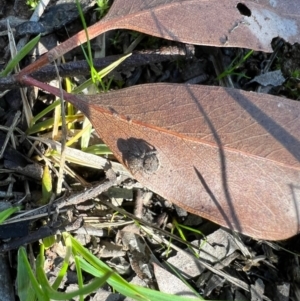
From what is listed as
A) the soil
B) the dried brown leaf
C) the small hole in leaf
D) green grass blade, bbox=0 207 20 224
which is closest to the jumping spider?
the dried brown leaf

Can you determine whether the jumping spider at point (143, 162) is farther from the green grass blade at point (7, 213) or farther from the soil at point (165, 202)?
the green grass blade at point (7, 213)

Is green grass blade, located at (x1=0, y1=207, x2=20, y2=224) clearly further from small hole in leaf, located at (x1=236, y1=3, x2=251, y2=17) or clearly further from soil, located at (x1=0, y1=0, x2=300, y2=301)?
small hole in leaf, located at (x1=236, y1=3, x2=251, y2=17)

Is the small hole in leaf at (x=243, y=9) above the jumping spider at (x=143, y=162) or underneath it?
above

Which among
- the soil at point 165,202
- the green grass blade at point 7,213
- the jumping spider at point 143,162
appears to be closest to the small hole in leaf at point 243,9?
the soil at point 165,202

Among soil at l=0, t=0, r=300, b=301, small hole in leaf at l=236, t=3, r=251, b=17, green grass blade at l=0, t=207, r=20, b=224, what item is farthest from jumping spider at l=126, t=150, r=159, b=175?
small hole in leaf at l=236, t=3, r=251, b=17

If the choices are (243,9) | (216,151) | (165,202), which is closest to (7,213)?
(165,202)

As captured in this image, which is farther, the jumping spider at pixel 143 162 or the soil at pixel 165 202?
the soil at pixel 165 202

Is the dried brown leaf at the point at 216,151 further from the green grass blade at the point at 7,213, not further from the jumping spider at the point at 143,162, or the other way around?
the green grass blade at the point at 7,213

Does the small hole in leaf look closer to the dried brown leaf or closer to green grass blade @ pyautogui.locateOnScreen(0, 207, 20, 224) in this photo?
the dried brown leaf

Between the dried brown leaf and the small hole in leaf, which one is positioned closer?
the dried brown leaf

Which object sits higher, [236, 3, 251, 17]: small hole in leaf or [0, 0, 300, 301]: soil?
[236, 3, 251, 17]: small hole in leaf

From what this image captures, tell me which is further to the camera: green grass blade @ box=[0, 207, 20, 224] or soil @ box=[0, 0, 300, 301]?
soil @ box=[0, 0, 300, 301]
